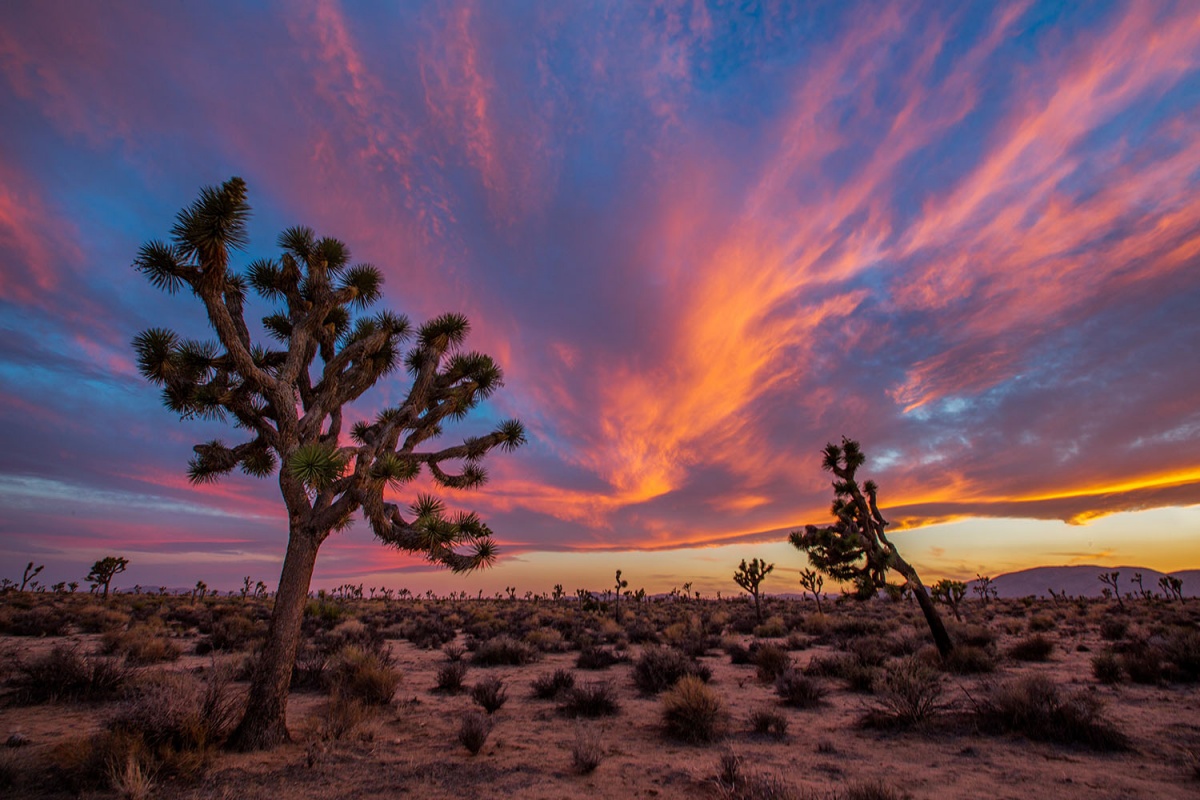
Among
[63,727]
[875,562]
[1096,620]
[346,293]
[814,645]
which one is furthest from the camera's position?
[1096,620]

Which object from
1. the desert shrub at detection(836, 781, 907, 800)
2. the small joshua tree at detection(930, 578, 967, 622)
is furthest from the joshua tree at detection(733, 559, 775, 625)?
the desert shrub at detection(836, 781, 907, 800)

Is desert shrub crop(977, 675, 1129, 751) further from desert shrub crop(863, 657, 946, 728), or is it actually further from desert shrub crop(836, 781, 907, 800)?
desert shrub crop(836, 781, 907, 800)

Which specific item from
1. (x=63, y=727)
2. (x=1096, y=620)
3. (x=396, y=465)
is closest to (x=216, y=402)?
(x=396, y=465)

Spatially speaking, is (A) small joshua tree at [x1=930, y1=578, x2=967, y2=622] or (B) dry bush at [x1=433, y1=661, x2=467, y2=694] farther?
(A) small joshua tree at [x1=930, y1=578, x2=967, y2=622]

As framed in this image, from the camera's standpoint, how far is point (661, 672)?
12211mm

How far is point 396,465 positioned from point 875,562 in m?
13.6

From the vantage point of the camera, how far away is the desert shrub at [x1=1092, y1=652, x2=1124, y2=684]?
1115cm

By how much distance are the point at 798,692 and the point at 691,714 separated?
3.39 m

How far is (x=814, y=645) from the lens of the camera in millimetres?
19703

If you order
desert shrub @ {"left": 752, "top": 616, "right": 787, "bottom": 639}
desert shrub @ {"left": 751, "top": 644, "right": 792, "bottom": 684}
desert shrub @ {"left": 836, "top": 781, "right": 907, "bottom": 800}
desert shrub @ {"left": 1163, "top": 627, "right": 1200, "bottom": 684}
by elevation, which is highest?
desert shrub @ {"left": 1163, "top": 627, "right": 1200, "bottom": 684}

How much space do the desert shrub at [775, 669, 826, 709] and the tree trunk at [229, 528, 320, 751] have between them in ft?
31.5

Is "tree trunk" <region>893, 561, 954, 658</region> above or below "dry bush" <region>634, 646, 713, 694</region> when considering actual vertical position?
above

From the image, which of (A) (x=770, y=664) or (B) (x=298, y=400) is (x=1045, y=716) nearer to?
(A) (x=770, y=664)

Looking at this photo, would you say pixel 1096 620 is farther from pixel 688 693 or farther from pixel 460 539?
pixel 460 539
